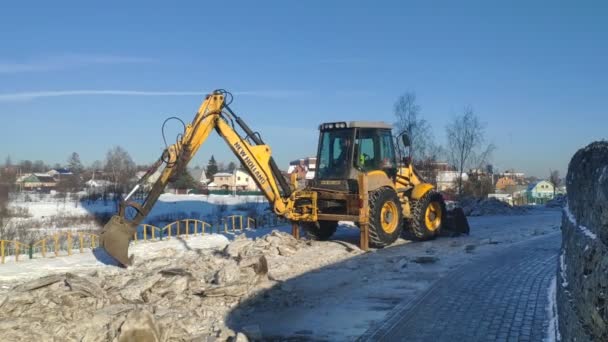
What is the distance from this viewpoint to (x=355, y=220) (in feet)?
44.6

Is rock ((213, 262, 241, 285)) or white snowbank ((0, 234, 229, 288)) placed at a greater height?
rock ((213, 262, 241, 285))

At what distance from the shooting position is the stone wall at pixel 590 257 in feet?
10.1

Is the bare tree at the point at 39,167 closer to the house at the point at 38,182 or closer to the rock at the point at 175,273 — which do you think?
the house at the point at 38,182

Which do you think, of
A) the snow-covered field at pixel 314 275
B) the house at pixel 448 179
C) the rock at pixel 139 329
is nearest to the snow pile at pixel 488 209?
the house at pixel 448 179

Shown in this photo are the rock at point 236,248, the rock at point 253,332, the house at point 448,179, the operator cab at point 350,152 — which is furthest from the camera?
the house at point 448,179

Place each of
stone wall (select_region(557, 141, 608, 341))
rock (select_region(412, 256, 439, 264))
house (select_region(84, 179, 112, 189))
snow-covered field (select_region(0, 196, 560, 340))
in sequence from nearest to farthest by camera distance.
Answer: stone wall (select_region(557, 141, 608, 341))
snow-covered field (select_region(0, 196, 560, 340))
rock (select_region(412, 256, 439, 264))
house (select_region(84, 179, 112, 189))

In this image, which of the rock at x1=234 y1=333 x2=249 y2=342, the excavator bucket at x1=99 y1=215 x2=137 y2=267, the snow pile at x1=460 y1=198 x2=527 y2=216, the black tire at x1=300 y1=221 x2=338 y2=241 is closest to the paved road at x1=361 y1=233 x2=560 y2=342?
the rock at x1=234 y1=333 x2=249 y2=342

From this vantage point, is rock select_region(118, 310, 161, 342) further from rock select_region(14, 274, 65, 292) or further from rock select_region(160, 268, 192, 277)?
rock select_region(160, 268, 192, 277)

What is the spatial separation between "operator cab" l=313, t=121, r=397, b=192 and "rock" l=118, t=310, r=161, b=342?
8.06m

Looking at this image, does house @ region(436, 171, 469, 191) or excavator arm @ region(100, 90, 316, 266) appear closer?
excavator arm @ region(100, 90, 316, 266)

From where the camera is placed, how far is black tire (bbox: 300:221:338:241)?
1548cm

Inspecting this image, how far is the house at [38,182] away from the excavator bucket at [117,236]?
81.5m

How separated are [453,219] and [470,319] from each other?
9.82 m

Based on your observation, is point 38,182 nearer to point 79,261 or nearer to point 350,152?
point 79,261
